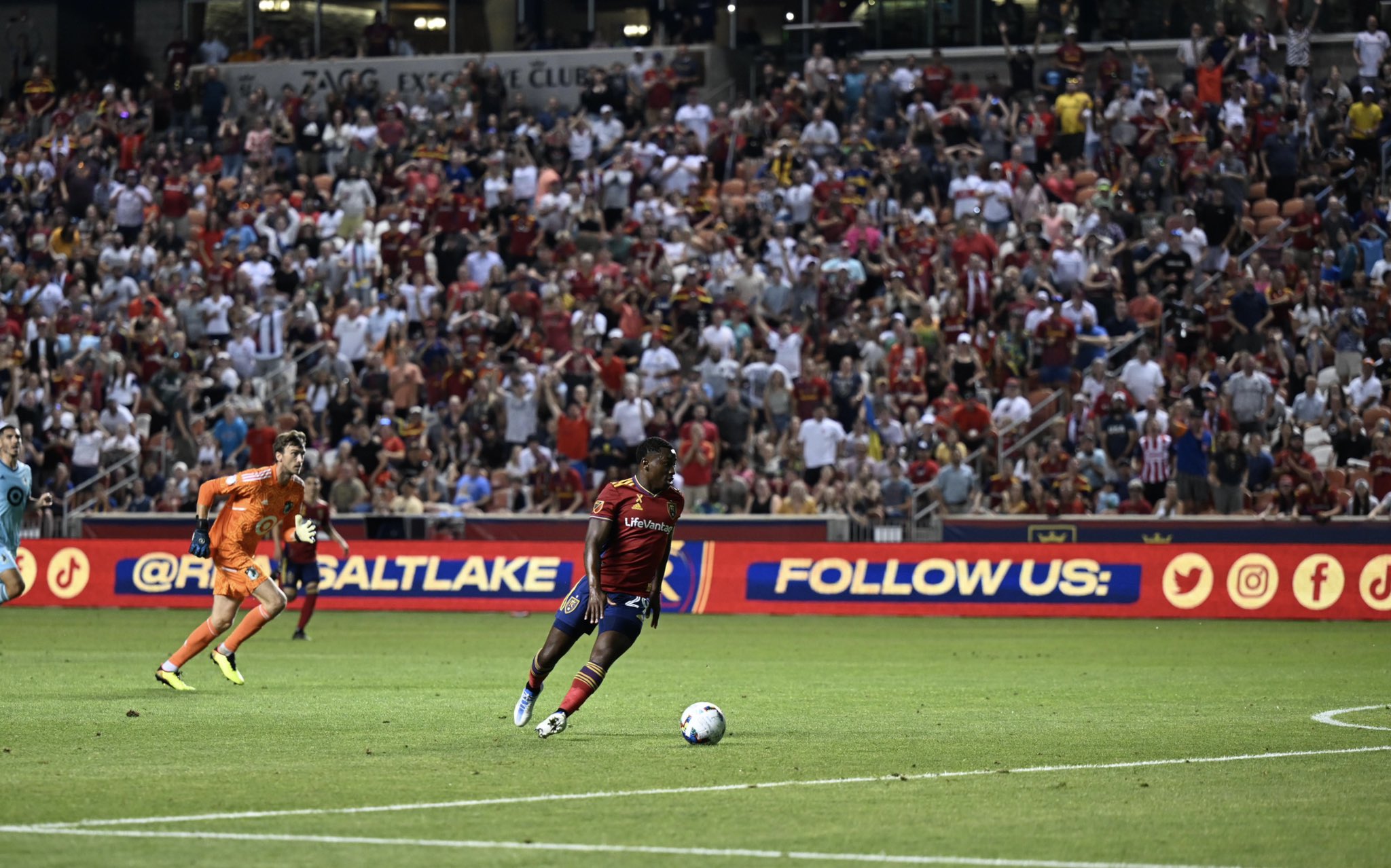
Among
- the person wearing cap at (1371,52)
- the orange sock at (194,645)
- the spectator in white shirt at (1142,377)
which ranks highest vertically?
the person wearing cap at (1371,52)

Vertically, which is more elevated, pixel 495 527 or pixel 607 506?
pixel 607 506

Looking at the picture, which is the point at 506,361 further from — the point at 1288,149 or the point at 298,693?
the point at 298,693

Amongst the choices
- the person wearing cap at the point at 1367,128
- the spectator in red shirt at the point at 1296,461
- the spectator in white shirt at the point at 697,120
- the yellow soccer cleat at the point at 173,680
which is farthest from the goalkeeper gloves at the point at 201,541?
the person wearing cap at the point at 1367,128

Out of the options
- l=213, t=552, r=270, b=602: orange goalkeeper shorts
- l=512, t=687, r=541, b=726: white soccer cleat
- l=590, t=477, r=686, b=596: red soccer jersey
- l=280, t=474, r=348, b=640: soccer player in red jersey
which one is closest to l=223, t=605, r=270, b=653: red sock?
l=213, t=552, r=270, b=602: orange goalkeeper shorts

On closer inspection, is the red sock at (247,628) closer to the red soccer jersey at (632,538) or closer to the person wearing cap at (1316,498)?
the red soccer jersey at (632,538)

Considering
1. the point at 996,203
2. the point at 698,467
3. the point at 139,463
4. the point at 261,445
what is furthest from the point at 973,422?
the point at 139,463

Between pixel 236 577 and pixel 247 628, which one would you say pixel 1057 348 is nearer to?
pixel 247 628

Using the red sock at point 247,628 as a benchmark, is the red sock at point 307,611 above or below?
below

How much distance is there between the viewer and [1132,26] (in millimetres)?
36500

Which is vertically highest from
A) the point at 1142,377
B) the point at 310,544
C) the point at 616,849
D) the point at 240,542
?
the point at 1142,377

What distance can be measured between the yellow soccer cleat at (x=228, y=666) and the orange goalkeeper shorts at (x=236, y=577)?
69cm

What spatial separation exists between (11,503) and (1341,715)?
11.3m

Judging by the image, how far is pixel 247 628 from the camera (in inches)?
676

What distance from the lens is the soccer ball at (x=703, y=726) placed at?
12414 millimetres
